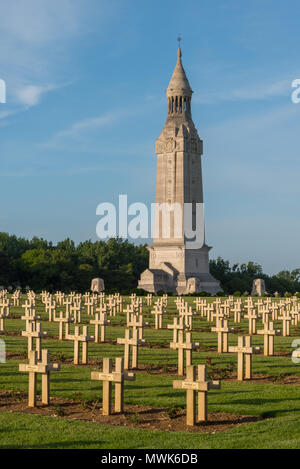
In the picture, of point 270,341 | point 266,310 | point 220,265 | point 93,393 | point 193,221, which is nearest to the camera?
point 93,393

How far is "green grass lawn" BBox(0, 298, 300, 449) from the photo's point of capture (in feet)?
33.0

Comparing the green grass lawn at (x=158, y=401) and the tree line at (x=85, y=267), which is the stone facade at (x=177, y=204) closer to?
the tree line at (x=85, y=267)

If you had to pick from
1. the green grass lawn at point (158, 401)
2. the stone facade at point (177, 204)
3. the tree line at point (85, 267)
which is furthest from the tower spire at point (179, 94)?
the green grass lawn at point (158, 401)

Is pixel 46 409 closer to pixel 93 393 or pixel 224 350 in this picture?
pixel 93 393

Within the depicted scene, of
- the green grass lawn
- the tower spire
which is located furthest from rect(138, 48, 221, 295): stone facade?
the green grass lawn

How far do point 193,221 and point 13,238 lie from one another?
3494 centimetres

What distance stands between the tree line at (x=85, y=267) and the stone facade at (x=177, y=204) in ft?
18.5

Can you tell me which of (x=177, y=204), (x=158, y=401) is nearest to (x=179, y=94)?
(x=177, y=204)

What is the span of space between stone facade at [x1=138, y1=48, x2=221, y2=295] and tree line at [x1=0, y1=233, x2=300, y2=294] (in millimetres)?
5629

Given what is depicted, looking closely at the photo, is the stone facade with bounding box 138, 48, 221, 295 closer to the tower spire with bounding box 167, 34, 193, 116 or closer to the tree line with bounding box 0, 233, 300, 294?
the tower spire with bounding box 167, 34, 193, 116

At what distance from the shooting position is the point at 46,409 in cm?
1260

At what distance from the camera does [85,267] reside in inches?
3408

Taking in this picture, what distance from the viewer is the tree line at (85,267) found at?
3142 inches
